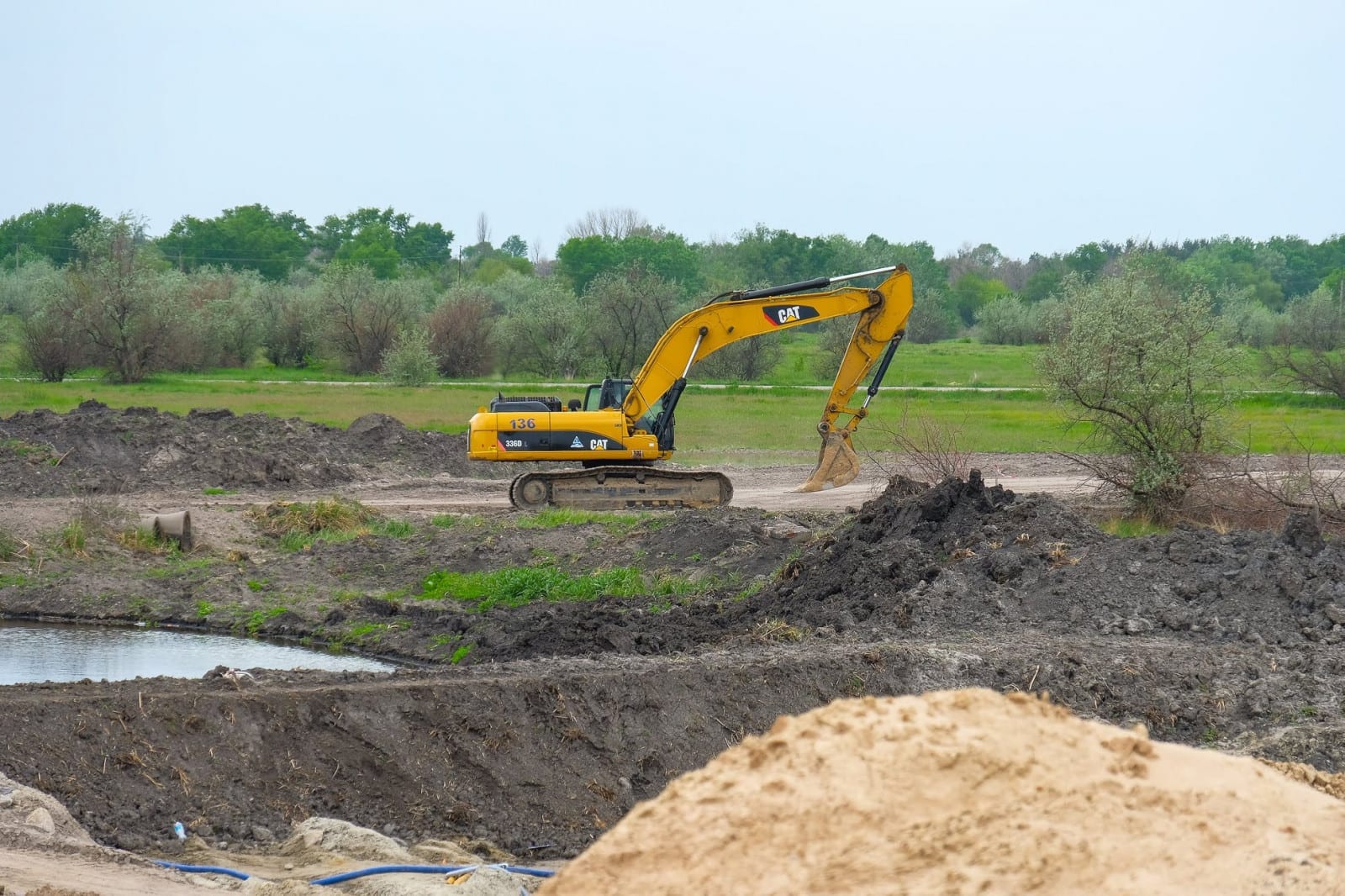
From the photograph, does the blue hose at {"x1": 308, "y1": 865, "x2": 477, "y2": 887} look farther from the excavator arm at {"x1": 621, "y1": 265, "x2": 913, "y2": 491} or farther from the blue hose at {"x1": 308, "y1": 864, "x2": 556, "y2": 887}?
the excavator arm at {"x1": 621, "y1": 265, "x2": 913, "y2": 491}

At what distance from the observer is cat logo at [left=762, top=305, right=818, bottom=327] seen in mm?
20969

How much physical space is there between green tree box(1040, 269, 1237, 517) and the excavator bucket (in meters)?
3.32

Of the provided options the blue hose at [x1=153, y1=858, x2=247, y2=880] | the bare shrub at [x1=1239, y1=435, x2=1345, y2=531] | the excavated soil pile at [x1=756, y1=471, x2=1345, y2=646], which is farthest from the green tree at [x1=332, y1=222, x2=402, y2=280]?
the blue hose at [x1=153, y1=858, x2=247, y2=880]

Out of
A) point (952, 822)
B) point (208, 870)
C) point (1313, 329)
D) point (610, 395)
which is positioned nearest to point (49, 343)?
point (610, 395)

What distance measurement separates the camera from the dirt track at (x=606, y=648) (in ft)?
29.8

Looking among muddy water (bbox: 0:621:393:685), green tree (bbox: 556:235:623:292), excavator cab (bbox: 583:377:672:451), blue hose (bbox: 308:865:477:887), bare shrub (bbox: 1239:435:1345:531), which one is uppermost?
green tree (bbox: 556:235:623:292)

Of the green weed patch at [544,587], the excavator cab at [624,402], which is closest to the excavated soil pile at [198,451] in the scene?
the excavator cab at [624,402]

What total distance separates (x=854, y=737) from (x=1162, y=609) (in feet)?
30.4

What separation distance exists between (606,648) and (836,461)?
9005mm

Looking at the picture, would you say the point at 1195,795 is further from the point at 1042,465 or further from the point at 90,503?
the point at 1042,465

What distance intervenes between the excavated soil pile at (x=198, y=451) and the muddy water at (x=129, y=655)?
27.5 ft

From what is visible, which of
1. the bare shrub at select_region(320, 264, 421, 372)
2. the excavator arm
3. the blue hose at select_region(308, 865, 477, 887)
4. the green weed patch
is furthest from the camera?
the bare shrub at select_region(320, 264, 421, 372)

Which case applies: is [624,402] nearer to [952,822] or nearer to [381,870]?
[381,870]

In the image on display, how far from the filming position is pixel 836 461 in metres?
21.6
